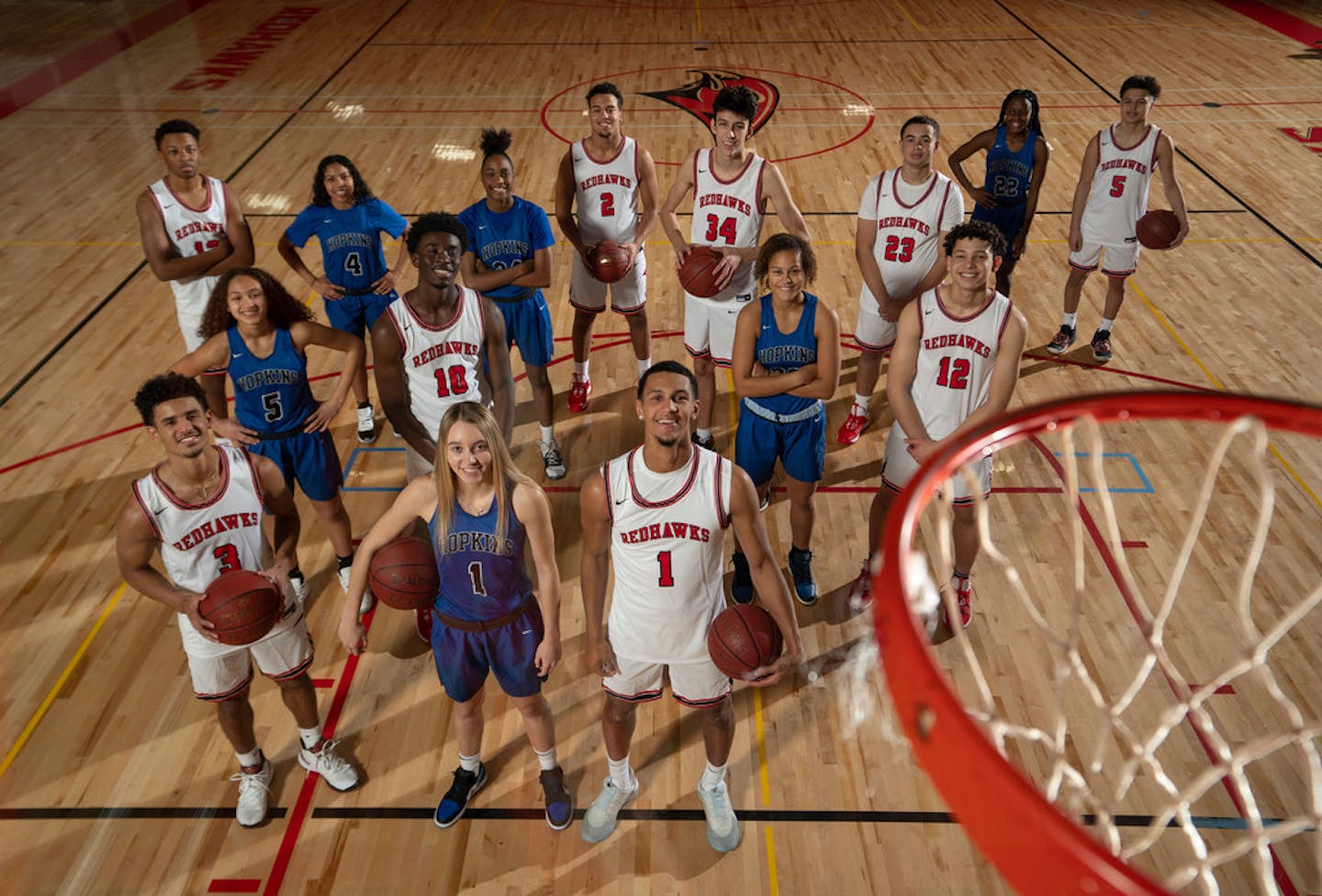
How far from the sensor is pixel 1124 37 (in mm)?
14789

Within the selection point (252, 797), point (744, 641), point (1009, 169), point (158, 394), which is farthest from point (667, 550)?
point (1009, 169)

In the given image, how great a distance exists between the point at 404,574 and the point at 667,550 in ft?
3.23

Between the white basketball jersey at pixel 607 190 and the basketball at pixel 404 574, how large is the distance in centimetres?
281

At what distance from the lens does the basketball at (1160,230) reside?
621cm

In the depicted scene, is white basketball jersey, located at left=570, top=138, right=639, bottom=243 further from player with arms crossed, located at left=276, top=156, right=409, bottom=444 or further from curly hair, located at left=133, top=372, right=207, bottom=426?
curly hair, located at left=133, top=372, right=207, bottom=426

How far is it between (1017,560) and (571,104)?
881 cm

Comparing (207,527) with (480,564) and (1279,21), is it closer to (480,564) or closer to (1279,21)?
(480,564)

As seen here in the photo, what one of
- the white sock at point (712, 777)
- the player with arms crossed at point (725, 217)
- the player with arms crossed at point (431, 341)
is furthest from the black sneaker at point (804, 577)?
the player with arms crossed at point (431, 341)

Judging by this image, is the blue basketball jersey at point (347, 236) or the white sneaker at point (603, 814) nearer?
the white sneaker at point (603, 814)

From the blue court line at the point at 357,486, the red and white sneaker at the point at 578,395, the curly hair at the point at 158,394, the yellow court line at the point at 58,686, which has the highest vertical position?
the curly hair at the point at 158,394

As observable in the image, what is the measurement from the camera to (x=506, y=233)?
5.18 meters

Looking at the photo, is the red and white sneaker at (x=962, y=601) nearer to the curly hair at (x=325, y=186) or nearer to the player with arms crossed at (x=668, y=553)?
the player with arms crossed at (x=668, y=553)

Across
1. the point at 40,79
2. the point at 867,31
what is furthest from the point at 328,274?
the point at 867,31

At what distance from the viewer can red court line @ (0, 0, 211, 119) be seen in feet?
40.4
